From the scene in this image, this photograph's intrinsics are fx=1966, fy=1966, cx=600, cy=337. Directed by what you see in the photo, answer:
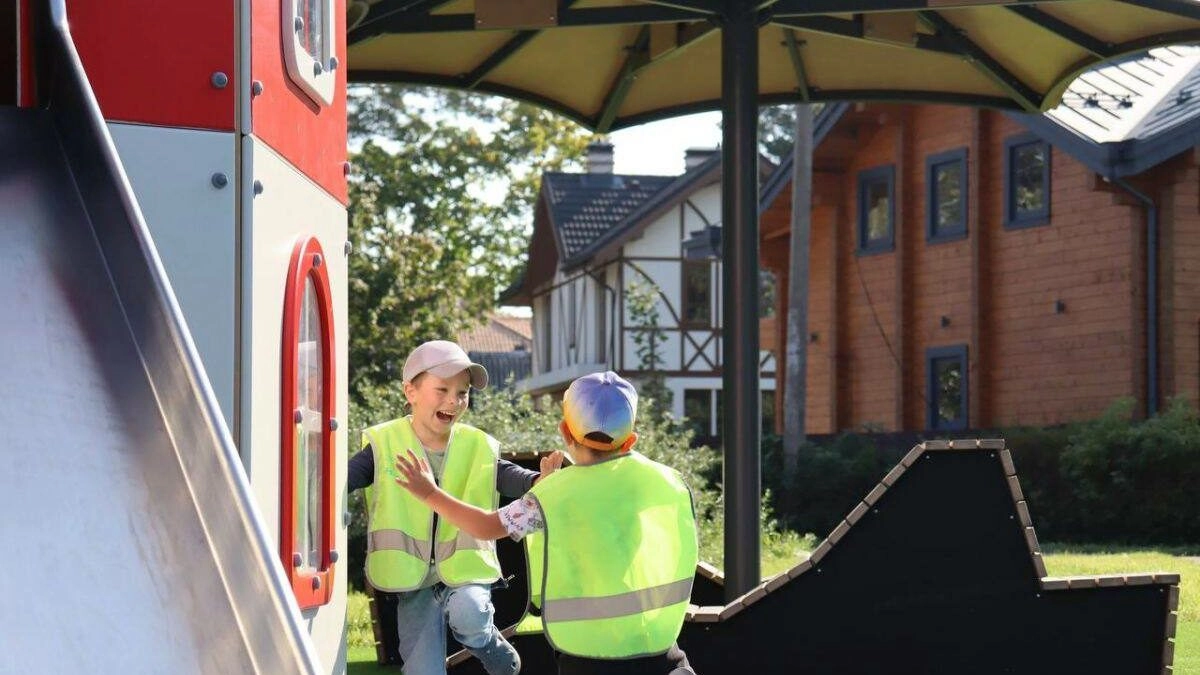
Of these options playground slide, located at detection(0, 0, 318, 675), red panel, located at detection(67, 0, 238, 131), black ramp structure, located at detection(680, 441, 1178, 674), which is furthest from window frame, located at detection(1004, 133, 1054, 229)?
playground slide, located at detection(0, 0, 318, 675)

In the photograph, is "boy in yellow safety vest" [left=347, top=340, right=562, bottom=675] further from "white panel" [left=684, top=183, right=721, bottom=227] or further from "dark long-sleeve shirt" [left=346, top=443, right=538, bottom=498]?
"white panel" [left=684, top=183, right=721, bottom=227]

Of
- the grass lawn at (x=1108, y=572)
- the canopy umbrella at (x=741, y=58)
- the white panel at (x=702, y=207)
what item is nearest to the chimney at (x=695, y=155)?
the white panel at (x=702, y=207)

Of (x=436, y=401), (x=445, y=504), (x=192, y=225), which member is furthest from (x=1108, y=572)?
(x=192, y=225)

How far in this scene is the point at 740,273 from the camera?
9625mm

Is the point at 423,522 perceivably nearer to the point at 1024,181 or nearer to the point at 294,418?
the point at 294,418

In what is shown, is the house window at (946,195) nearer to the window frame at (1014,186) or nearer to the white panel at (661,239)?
the window frame at (1014,186)

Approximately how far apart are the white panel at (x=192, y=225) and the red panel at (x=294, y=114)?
237mm

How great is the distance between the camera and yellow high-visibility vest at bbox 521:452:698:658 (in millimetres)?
5578

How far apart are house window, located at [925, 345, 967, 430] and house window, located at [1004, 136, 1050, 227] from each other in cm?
234

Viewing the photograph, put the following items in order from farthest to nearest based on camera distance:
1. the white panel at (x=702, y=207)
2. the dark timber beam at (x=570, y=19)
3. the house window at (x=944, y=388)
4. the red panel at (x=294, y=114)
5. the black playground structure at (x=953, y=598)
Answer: the white panel at (x=702, y=207), the house window at (x=944, y=388), the dark timber beam at (x=570, y=19), the black playground structure at (x=953, y=598), the red panel at (x=294, y=114)

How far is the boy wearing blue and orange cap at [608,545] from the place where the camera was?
558cm

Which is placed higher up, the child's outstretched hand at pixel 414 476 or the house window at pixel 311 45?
the house window at pixel 311 45

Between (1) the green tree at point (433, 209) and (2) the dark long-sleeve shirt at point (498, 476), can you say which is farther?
(1) the green tree at point (433, 209)

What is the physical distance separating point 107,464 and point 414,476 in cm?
228
